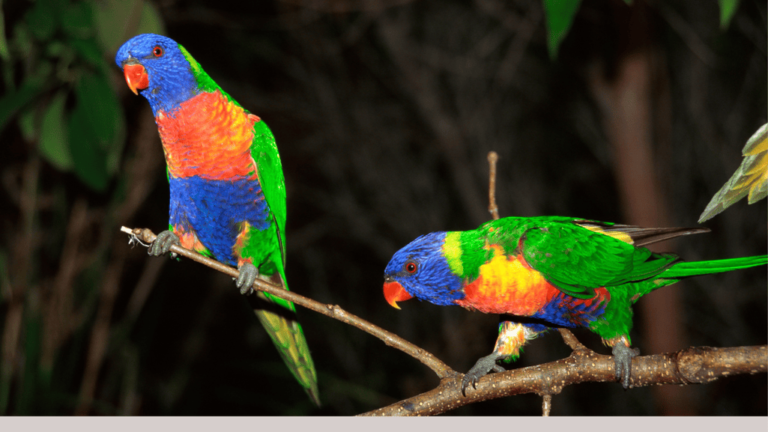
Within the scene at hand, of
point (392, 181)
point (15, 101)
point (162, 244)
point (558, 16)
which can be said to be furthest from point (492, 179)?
point (392, 181)

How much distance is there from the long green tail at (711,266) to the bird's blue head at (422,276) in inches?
13.7

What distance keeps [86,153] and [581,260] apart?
3.00 ft

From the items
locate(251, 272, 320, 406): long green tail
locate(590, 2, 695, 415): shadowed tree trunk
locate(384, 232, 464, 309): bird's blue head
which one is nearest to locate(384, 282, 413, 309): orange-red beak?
locate(384, 232, 464, 309): bird's blue head

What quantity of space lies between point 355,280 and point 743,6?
3.48 meters

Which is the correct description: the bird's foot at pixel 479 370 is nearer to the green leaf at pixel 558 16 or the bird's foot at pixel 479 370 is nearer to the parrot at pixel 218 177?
the parrot at pixel 218 177

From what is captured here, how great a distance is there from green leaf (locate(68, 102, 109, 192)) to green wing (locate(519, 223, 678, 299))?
2.51 feet

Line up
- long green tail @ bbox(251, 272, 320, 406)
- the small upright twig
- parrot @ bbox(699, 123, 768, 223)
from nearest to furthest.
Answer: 1. parrot @ bbox(699, 123, 768, 223)
2. the small upright twig
3. long green tail @ bbox(251, 272, 320, 406)

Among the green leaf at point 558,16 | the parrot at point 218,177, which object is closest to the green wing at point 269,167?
the parrot at point 218,177

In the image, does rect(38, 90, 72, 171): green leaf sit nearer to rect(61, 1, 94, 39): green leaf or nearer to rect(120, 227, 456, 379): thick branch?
rect(61, 1, 94, 39): green leaf

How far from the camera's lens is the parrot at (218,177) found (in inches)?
33.5

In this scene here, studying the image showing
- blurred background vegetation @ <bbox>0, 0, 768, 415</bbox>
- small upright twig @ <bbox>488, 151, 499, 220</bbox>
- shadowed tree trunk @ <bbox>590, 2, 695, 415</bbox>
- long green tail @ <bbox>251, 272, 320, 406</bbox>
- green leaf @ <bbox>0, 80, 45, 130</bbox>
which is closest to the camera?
small upright twig @ <bbox>488, 151, 499, 220</bbox>

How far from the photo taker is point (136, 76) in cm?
82

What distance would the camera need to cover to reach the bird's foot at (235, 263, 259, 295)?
84cm

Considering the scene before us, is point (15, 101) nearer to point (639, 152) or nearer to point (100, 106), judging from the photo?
point (100, 106)
